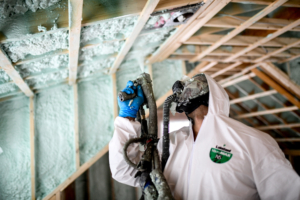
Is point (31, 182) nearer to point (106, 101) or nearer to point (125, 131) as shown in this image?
point (106, 101)

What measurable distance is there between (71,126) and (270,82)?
303 centimetres

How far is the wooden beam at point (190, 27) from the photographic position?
5.18 ft

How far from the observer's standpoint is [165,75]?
3117 mm

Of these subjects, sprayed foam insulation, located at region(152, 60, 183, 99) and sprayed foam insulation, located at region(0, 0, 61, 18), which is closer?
sprayed foam insulation, located at region(0, 0, 61, 18)

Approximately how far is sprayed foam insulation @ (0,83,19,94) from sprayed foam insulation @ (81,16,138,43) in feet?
3.10

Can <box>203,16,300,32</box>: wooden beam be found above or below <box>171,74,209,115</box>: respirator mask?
above

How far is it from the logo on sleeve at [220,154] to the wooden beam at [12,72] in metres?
1.56

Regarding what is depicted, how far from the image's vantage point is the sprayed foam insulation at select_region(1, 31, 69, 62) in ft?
4.89

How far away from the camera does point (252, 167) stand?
110cm

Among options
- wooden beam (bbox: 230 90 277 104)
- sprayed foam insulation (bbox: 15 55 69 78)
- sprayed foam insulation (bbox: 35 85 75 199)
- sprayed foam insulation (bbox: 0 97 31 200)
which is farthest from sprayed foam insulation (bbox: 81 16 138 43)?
wooden beam (bbox: 230 90 277 104)

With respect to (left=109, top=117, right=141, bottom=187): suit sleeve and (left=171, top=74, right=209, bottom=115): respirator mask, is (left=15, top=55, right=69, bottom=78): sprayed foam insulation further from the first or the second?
(left=171, top=74, right=209, bottom=115): respirator mask

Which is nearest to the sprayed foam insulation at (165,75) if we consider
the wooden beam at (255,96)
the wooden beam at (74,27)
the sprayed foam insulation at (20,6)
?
the wooden beam at (74,27)

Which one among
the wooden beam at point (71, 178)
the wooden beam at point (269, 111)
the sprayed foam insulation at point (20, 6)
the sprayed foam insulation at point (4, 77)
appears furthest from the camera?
the wooden beam at point (269, 111)

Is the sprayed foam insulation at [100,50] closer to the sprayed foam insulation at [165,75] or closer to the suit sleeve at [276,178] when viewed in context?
the sprayed foam insulation at [165,75]
